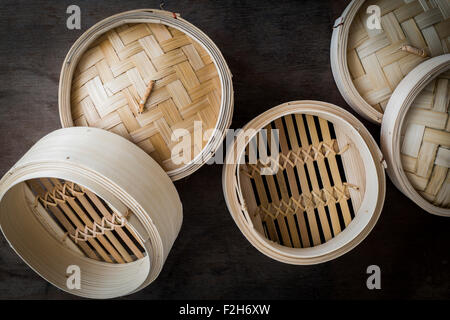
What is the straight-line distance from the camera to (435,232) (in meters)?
1.44

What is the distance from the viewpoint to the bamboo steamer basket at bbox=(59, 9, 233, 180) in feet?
3.60

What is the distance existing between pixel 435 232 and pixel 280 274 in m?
0.74

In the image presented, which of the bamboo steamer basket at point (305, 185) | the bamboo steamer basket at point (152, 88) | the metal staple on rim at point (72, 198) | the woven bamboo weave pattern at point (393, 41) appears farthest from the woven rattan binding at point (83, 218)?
the woven bamboo weave pattern at point (393, 41)

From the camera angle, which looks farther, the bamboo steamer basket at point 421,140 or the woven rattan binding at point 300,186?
the woven rattan binding at point 300,186

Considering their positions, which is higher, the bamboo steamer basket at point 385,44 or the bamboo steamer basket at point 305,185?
the bamboo steamer basket at point 385,44

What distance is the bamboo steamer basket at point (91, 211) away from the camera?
0.90 metres

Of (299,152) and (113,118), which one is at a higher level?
(113,118)

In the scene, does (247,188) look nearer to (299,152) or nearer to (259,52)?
(299,152)

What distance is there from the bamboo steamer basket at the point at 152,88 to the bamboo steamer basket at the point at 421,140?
63 centimetres

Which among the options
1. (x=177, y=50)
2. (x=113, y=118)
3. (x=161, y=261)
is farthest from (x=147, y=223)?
(x=177, y=50)

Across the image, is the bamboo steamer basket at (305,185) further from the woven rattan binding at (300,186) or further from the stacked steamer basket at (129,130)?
the stacked steamer basket at (129,130)

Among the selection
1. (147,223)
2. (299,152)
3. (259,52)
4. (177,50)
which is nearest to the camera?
(147,223)

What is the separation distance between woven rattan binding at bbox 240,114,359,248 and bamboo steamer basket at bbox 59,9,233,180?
0.83ft

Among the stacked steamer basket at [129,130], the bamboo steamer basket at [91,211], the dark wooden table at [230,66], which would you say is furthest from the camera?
the dark wooden table at [230,66]
